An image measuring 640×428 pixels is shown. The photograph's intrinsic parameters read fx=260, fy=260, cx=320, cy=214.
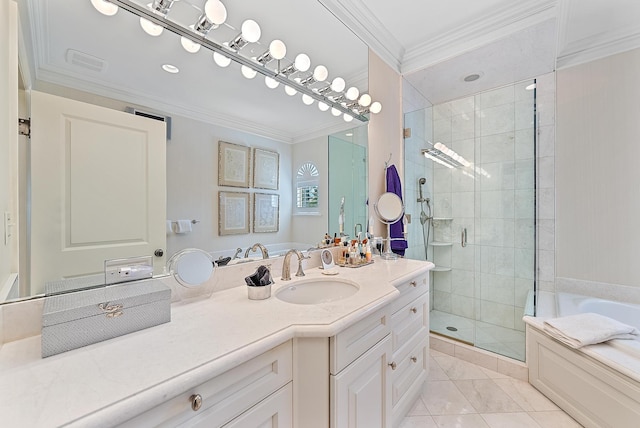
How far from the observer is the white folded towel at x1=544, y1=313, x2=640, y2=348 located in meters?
1.46

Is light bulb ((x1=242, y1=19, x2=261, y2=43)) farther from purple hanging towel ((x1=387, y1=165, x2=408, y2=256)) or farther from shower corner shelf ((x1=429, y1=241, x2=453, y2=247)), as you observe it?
shower corner shelf ((x1=429, y1=241, x2=453, y2=247))

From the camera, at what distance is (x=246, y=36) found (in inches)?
50.2

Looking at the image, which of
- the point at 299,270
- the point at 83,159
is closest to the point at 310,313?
the point at 299,270

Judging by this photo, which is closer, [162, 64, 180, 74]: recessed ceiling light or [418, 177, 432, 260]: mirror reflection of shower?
[162, 64, 180, 74]: recessed ceiling light

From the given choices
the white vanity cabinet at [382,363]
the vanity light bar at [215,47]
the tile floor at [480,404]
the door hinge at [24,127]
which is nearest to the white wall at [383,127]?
the vanity light bar at [215,47]

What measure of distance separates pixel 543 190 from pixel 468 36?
1.48m

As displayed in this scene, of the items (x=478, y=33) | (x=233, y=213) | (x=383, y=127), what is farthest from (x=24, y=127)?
(x=478, y=33)

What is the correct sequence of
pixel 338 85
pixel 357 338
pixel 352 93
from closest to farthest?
pixel 357 338 < pixel 338 85 < pixel 352 93

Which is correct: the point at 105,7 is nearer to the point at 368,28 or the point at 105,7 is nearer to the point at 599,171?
the point at 368,28

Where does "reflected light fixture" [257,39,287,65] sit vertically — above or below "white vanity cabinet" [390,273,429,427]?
above

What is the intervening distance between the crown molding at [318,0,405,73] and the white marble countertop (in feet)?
6.27

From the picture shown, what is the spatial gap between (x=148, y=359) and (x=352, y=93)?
195cm

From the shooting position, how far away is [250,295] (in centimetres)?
109

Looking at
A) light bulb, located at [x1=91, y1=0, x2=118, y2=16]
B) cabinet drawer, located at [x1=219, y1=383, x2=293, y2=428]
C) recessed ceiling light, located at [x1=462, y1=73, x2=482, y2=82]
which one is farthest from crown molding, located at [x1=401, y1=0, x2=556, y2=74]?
cabinet drawer, located at [x1=219, y1=383, x2=293, y2=428]
